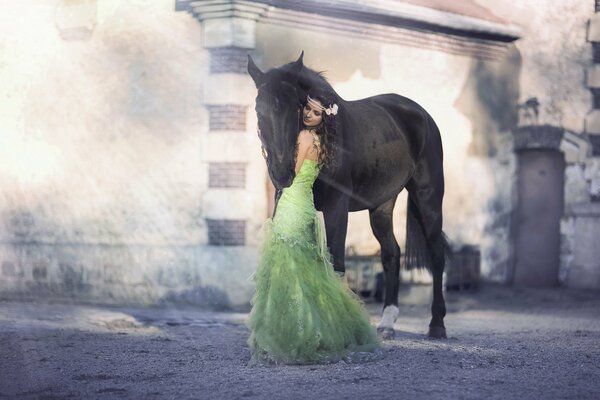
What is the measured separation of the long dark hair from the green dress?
5.6 inches

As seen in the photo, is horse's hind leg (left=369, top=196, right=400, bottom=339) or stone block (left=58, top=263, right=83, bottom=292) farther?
stone block (left=58, top=263, right=83, bottom=292)

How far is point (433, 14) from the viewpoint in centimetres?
1517

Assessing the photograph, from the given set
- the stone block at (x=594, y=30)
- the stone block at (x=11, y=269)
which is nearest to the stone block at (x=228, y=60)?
the stone block at (x=11, y=269)

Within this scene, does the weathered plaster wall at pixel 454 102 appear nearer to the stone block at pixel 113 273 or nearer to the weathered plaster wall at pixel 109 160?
the weathered plaster wall at pixel 109 160

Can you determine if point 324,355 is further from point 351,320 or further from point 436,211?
point 436,211

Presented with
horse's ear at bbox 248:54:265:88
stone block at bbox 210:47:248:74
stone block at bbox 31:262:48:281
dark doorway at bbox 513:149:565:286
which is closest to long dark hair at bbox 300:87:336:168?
horse's ear at bbox 248:54:265:88

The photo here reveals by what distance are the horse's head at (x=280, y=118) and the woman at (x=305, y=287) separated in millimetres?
154

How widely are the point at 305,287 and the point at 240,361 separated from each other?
82 centimetres

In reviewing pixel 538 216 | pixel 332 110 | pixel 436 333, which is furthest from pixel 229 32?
pixel 538 216

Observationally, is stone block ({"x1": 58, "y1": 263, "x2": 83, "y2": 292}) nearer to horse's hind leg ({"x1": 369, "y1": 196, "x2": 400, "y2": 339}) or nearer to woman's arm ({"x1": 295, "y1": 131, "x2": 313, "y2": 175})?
horse's hind leg ({"x1": 369, "y1": 196, "x2": 400, "y2": 339})

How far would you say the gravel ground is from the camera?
6.64 m

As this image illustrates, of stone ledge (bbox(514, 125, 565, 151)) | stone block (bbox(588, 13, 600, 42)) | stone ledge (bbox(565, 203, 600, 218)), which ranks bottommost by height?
stone ledge (bbox(565, 203, 600, 218))

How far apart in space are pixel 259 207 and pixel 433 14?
4080 mm

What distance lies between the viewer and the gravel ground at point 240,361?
664cm
